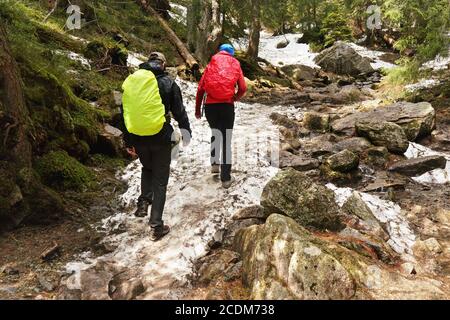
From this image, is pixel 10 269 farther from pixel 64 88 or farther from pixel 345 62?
pixel 345 62

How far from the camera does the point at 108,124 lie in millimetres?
8430

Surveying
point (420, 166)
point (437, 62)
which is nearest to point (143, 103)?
point (420, 166)

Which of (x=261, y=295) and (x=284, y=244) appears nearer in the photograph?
(x=261, y=295)

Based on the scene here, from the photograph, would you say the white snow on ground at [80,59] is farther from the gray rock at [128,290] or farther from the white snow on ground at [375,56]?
the white snow on ground at [375,56]

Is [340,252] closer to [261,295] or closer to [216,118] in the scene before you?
[261,295]

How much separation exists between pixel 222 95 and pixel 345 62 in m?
20.0

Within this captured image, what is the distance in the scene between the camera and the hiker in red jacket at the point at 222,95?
245 inches

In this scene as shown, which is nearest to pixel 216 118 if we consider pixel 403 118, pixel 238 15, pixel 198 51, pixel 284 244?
pixel 284 244

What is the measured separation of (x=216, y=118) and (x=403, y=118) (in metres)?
5.91

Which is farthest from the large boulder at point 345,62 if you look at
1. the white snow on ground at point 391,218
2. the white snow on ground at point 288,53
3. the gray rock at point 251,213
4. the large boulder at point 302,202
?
the gray rock at point 251,213

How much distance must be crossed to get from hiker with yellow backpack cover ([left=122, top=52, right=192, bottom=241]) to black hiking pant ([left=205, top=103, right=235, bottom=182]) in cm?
124

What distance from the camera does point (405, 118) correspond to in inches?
393

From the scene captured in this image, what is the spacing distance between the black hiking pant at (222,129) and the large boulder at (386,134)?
411 cm

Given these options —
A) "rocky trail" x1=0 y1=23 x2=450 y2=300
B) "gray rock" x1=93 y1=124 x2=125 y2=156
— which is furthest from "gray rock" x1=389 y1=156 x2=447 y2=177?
"gray rock" x1=93 y1=124 x2=125 y2=156
